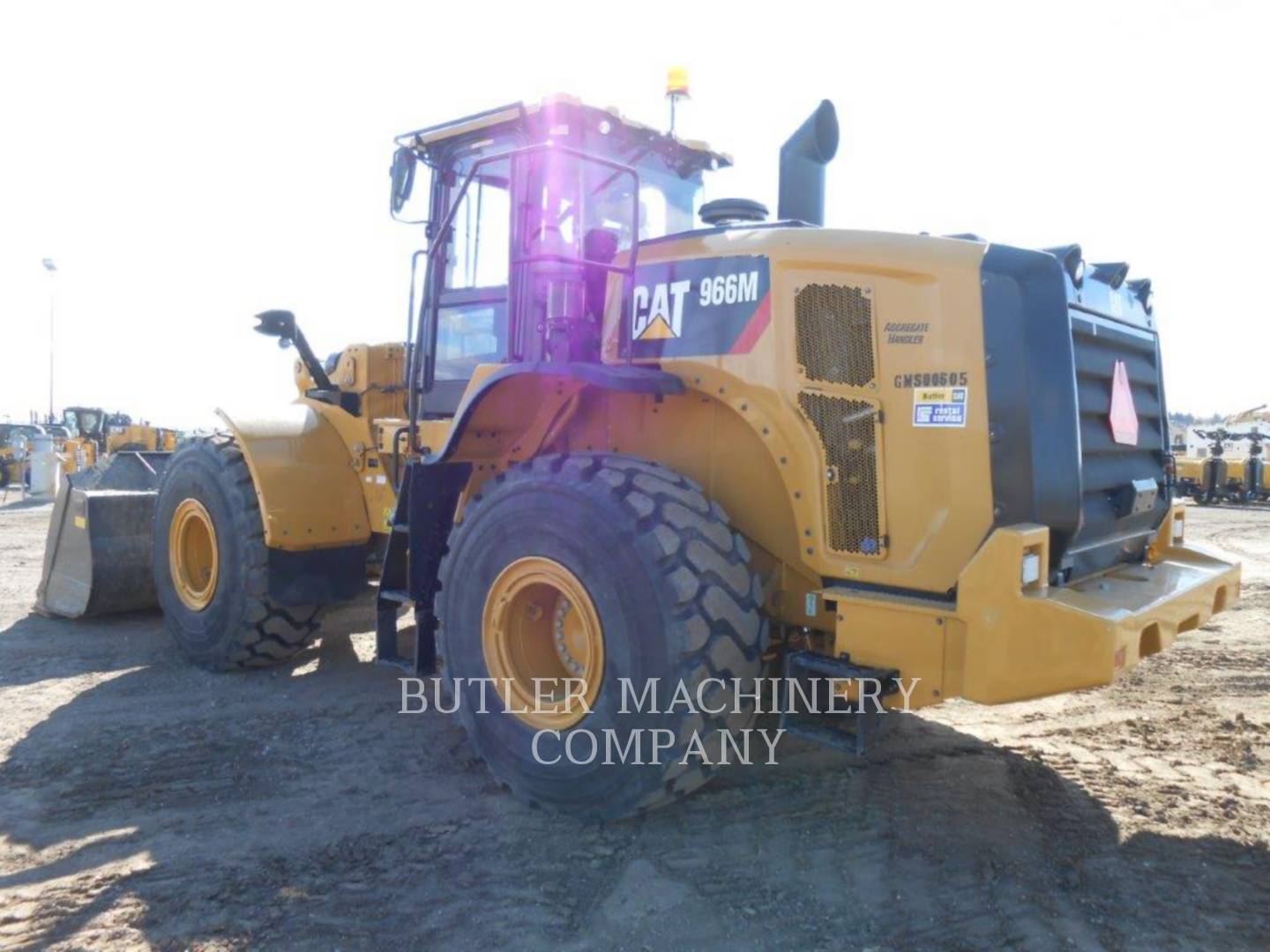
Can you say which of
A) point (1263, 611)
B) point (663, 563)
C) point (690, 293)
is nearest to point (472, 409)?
point (690, 293)

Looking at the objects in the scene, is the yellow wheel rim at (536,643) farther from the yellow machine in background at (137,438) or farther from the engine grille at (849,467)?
the yellow machine in background at (137,438)

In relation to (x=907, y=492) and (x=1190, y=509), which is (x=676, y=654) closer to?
(x=907, y=492)

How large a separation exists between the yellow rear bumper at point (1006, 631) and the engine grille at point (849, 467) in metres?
0.20

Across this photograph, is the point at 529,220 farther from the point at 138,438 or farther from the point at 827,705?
the point at 138,438

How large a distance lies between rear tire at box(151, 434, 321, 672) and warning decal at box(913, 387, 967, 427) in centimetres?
384

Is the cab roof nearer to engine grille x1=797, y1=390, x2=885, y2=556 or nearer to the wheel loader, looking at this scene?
the wheel loader

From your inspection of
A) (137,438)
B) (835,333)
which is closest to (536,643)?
(835,333)

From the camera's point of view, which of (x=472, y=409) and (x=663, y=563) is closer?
(x=663, y=563)

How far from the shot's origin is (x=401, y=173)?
199 inches

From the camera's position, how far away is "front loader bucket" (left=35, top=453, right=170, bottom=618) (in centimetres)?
706

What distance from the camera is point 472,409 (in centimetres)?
429

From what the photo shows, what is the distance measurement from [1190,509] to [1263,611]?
15.4 meters

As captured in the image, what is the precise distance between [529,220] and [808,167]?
1.34 metres

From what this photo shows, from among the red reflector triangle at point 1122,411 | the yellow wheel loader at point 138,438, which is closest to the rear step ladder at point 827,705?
the red reflector triangle at point 1122,411
